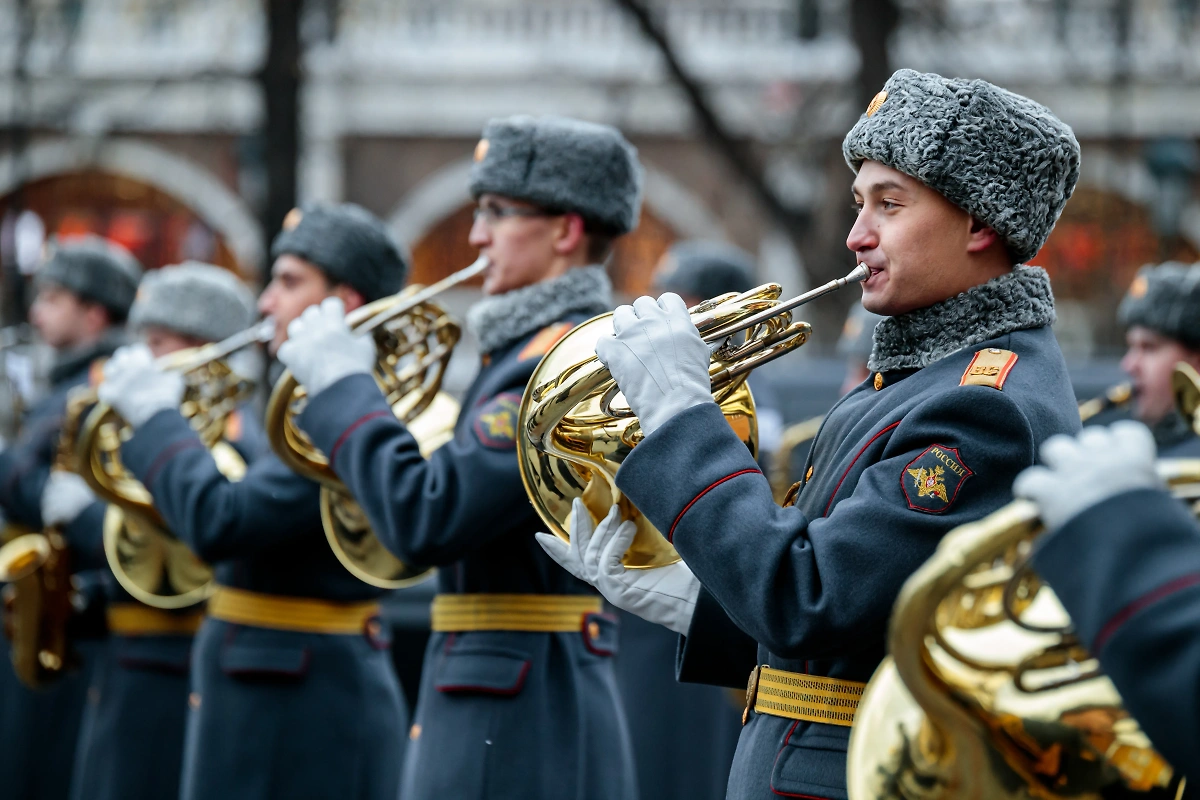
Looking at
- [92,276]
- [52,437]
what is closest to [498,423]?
[52,437]

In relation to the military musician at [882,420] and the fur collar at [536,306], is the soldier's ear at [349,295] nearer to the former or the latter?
the fur collar at [536,306]

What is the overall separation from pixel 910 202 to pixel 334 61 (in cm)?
1898

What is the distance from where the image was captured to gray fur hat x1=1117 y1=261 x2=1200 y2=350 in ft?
18.0

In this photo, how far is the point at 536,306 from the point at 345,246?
3.58ft

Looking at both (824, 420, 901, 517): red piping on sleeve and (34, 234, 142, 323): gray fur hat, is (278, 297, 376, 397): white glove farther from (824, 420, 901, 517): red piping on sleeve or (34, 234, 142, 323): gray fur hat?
(34, 234, 142, 323): gray fur hat

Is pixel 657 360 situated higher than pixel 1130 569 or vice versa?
pixel 657 360

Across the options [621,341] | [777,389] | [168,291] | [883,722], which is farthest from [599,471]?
[777,389]

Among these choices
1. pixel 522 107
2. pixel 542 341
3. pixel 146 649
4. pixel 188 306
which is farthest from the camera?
pixel 522 107

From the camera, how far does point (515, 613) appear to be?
3840 mm

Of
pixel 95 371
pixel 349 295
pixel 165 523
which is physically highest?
pixel 349 295

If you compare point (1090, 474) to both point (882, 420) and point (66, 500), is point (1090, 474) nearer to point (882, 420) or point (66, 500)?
point (882, 420)

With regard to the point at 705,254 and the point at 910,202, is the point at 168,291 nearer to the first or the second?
the point at 705,254

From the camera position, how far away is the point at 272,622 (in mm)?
4633

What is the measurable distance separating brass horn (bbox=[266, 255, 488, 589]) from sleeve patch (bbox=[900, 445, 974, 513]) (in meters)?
1.92
